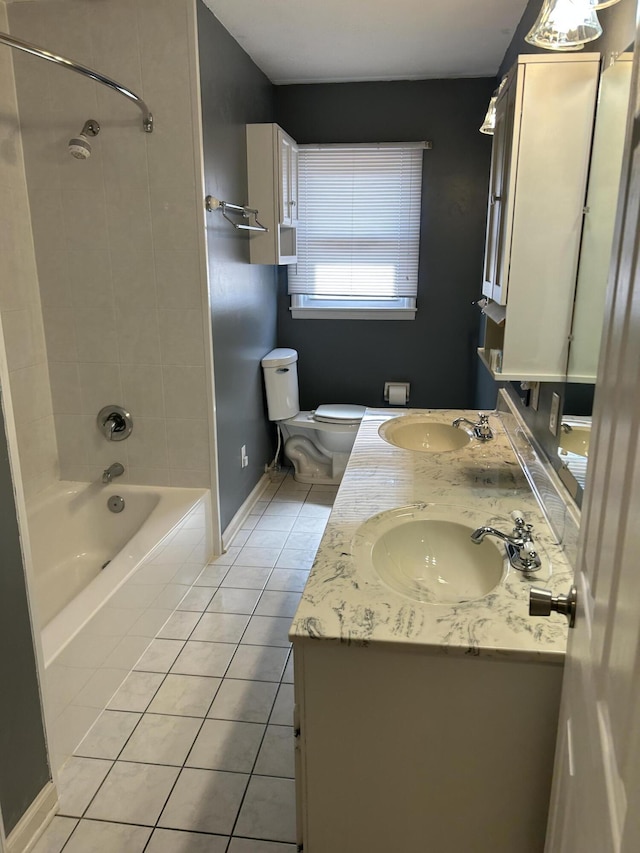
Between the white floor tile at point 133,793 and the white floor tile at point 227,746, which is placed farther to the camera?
the white floor tile at point 227,746

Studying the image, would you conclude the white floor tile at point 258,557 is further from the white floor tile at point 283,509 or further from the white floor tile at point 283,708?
the white floor tile at point 283,708

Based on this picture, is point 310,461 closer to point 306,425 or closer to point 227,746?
point 306,425

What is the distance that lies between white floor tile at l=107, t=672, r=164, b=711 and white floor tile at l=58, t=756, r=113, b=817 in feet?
0.77

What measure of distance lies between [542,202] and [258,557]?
2.12 m

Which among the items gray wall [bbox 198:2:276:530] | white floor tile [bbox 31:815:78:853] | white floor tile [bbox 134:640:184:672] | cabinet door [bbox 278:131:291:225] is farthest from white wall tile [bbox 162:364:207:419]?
white floor tile [bbox 31:815:78:853]

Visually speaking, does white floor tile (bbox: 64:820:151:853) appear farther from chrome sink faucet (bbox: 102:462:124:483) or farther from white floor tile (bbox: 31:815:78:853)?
chrome sink faucet (bbox: 102:462:124:483)

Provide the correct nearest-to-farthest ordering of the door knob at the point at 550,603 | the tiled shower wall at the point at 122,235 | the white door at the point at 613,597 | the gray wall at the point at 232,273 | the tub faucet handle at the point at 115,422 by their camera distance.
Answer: the white door at the point at 613,597, the door knob at the point at 550,603, the tiled shower wall at the point at 122,235, the gray wall at the point at 232,273, the tub faucet handle at the point at 115,422

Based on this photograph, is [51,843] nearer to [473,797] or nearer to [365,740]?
[365,740]

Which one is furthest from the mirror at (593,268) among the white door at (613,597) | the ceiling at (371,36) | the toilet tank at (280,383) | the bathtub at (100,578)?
the toilet tank at (280,383)

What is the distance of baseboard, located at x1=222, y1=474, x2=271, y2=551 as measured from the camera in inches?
129

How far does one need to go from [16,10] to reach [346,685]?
295 cm

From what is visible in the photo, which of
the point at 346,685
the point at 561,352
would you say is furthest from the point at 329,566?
the point at 561,352

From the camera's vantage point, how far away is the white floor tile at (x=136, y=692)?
216 cm

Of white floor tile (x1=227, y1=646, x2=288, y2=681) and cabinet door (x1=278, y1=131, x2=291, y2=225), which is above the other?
cabinet door (x1=278, y1=131, x2=291, y2=225)
